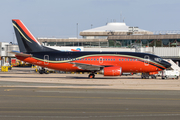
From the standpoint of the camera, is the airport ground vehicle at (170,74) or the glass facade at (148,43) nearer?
the airport ground vehicle at (170,74)

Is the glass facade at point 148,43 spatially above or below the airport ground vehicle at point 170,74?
above

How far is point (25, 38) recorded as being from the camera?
4575cm

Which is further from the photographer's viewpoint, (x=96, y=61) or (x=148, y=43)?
(x=148, y=43)

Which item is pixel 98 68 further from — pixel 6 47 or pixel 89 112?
pixel 6 47

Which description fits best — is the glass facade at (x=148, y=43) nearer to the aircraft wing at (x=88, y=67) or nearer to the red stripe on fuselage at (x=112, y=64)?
the red stripe on fuselage at (x=112, y=64)

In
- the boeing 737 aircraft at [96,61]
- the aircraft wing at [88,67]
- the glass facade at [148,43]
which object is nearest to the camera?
the aircraft wing at [88,67]

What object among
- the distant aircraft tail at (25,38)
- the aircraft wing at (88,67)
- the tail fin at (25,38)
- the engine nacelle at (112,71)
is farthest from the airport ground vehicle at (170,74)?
the tail fin at (25,38)

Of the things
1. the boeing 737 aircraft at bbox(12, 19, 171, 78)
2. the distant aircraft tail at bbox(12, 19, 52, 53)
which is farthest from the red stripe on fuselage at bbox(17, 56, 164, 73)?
the distant aircraft tail at bbox(12, 19, 52, 53)

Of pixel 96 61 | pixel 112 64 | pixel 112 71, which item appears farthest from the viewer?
pixel 96 61

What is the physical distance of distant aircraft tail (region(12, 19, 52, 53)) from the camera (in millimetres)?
45438

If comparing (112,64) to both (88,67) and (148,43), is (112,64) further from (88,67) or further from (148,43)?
(148,43)

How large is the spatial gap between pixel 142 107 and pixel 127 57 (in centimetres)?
2649

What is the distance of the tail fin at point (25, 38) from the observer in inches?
1788

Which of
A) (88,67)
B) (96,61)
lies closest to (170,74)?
(96,61)
